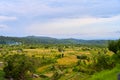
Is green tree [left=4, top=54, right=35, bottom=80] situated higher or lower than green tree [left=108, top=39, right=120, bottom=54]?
lower

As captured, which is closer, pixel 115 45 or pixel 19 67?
pixel 115 45

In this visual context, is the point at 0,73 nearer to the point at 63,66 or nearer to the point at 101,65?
the point at 63,66

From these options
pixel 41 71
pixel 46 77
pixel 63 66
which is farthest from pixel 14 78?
pixel 63 66

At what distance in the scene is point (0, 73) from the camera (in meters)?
79.4

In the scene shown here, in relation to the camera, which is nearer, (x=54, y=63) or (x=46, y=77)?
(x=46, y=77)

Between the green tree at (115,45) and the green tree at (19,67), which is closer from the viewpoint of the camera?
the green tree at (115,45)

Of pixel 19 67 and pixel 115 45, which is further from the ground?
pixel 115 45

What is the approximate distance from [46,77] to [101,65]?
3862cm

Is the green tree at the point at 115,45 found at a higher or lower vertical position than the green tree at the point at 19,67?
higher

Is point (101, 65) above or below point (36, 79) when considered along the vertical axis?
above

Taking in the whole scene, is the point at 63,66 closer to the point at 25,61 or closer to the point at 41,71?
the point at 41,71

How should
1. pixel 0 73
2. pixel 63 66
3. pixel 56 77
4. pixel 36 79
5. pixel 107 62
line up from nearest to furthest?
1. pixel 107 62
2. pixel 56 77
3. pixel 36 79
4. pixel 0 73
5. pixel 63 66

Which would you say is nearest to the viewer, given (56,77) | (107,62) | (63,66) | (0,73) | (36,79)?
(107,62)

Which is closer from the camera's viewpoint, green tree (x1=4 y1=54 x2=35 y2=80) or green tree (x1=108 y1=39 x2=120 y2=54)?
green tree (x1=108 y1=39 x2=120 y2=54)
